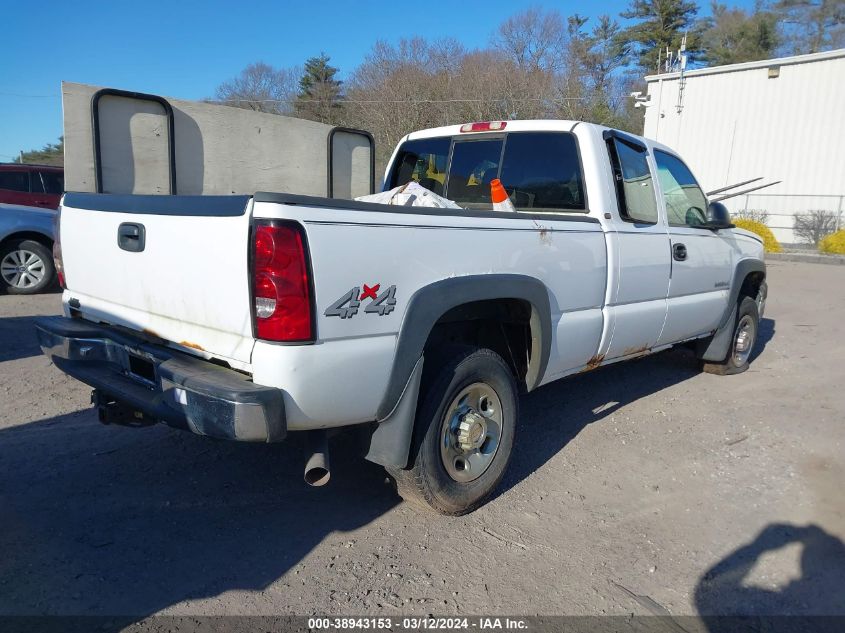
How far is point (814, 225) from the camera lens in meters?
23.6

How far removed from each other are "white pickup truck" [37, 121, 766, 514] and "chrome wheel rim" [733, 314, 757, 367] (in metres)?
1.91

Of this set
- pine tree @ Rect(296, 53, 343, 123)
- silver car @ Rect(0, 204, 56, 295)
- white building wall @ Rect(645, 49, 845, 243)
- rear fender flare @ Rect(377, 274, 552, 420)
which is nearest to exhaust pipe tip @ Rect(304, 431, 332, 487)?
rear fender flare @ Rect(377, 274, 552, 420)

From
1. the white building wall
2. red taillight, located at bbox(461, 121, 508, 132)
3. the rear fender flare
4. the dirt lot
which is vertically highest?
the white building wall

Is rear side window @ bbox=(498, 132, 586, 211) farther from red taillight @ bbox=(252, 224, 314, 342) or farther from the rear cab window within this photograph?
red taillight @ bbox=(252, 224, 314, 342)

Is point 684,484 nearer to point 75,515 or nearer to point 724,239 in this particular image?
point 724,239

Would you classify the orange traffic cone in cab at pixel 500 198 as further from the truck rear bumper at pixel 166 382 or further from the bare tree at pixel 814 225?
the bare tree at pixel 814 225

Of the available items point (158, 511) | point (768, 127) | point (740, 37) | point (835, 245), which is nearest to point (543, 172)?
point (158, 511)

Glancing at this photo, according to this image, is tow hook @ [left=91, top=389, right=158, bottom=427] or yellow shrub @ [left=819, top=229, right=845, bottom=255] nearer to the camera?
tow hook @ [left=91, top=389, right=158, bottom=427]

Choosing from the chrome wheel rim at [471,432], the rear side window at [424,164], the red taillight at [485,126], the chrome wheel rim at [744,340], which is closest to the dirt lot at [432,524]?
the chrome wheel rim at [471,432]

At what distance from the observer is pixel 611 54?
128 feet

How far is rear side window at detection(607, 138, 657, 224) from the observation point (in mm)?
4281

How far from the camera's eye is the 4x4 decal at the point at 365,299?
2.52 meters

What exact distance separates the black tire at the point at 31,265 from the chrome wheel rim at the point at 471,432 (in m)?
7.81

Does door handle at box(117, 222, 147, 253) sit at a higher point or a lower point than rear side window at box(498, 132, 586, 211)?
lower
